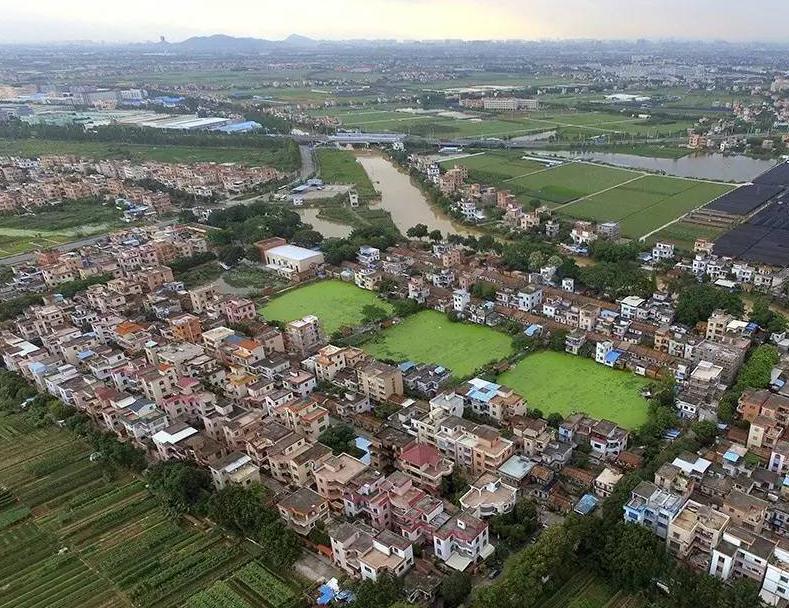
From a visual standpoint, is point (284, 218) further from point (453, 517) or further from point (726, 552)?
point (726, 552)

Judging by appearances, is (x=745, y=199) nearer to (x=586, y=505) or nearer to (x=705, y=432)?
(x=705, y=432)

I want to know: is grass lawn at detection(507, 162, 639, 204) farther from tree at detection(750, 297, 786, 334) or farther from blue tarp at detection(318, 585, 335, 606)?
blue tarp at detection(318, 585, 335, 606)

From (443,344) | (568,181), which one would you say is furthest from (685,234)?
(443,344)

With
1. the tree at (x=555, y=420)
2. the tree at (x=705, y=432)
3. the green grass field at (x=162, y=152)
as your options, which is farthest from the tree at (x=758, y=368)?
the green grass field at (x=162, y=152)

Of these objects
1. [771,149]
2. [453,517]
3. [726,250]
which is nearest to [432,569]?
[453,517]

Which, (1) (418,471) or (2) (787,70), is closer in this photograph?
(1) (418,471)

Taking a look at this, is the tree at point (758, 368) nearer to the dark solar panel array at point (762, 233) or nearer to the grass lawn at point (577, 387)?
the grass lawn at point (577, 387)
